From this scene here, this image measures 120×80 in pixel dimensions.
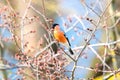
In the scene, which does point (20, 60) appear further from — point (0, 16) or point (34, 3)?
point (34, 3)

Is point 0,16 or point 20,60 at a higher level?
point 0,16

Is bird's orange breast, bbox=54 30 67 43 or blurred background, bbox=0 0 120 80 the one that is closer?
blurred background, bbox=0 0 120 80

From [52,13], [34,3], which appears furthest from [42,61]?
[52,13]

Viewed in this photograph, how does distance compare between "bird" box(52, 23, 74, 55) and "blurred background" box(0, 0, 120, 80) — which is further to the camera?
"bird" box(52, 23, 74, 55)

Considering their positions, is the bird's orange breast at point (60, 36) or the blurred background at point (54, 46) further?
the bird's orange breast at point (60, 36)

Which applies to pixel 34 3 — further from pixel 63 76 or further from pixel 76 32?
pixel 63 76

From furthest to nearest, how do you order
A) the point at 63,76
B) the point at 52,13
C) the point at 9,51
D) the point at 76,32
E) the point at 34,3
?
1. the point at 9,51
2. the point at 52,13
3. the point at 34,3
4. the point at 76,32
5. the point at 63,76

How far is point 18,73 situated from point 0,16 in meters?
0.58

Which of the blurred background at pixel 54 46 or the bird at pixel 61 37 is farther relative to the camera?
the bird at pixel 61 37

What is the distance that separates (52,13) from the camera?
7129 millimetres

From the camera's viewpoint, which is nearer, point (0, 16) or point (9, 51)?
point (0, 16)

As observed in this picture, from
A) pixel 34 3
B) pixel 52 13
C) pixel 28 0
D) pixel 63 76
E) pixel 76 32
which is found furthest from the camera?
pixel 52 13

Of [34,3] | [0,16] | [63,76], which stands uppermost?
[34,3]

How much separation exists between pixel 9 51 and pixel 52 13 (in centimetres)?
112
